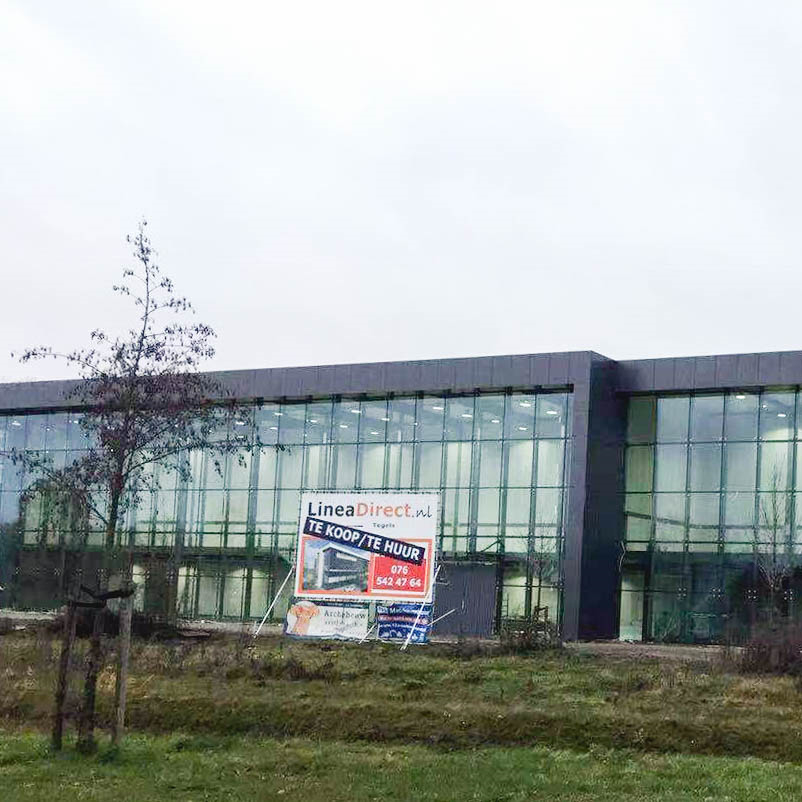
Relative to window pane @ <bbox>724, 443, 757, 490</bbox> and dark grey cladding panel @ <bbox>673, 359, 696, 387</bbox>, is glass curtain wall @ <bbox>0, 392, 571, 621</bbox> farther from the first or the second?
window pane @ <bbox>724, 443, 757, 490</bbox>

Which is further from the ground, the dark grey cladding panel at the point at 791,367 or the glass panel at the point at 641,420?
the dark grey cladding panel at the point at 791,367

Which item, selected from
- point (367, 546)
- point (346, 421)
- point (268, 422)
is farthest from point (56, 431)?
point (367, 546)

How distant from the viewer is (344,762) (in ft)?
69.2

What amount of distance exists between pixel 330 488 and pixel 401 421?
12.1ft

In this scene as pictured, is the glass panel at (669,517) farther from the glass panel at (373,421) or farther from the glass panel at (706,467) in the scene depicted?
the glass panel at (373,421)

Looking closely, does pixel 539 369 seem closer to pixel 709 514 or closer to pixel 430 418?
pixel 430 418

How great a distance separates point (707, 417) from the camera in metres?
50.4

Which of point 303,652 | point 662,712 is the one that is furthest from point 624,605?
point 662,712

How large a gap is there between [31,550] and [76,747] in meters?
42.5

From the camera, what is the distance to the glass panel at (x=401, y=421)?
5462 cm

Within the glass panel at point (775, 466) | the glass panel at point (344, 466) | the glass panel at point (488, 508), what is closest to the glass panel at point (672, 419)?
the glass panel at point (775, 466)

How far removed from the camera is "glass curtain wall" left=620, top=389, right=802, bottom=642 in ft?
159

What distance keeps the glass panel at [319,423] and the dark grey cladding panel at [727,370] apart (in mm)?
14864

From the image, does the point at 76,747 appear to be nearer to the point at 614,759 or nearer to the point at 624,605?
the point at 614,759
